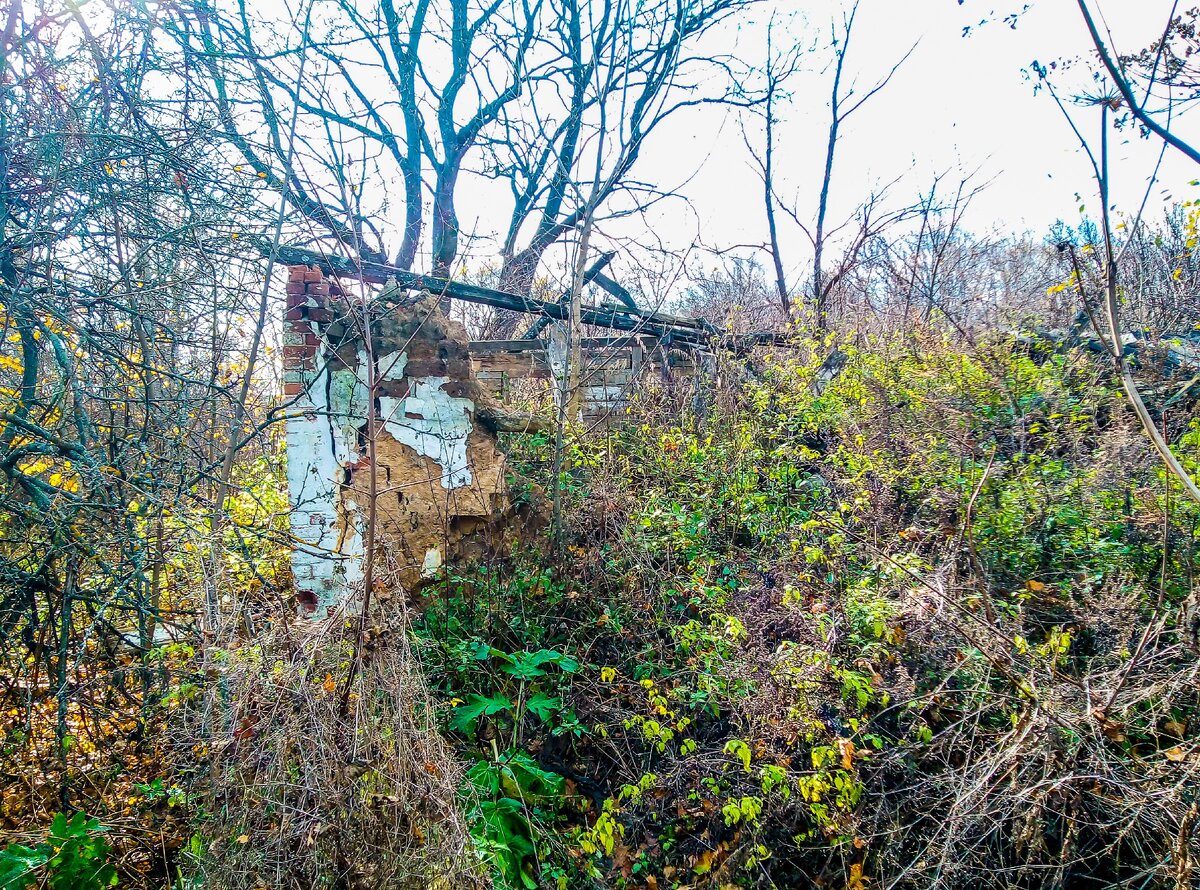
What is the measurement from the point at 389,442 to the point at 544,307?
207 cm

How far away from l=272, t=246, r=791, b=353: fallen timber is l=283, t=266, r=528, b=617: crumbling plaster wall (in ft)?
0.70

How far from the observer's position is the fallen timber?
13.8 ft

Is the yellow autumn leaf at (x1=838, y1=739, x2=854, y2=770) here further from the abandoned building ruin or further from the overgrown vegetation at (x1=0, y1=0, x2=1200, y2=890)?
the abandoned building ruin

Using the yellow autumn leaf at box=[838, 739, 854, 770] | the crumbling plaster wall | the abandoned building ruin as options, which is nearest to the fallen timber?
the abandoned building ruin

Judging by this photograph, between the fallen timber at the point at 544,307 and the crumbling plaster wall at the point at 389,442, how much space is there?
0.21 meters

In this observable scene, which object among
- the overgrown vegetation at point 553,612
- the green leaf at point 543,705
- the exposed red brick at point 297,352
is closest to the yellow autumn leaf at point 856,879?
the overgrown vegetation at point 553,612

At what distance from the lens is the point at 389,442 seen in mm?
4285

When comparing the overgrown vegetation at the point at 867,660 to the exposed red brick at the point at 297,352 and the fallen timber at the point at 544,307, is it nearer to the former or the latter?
the fallen timber at the point at 544,307

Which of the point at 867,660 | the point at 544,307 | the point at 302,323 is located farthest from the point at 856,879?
the point at 544,307

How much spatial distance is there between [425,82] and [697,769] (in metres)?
12.4

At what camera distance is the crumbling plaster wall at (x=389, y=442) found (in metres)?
4.16

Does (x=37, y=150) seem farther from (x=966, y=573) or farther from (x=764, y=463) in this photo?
(x=966, y=573)

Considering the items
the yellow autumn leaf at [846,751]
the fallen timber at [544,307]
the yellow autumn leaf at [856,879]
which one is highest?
the fallen timber at [544,307]

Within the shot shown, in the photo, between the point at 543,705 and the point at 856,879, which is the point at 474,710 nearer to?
the point at 543,705
